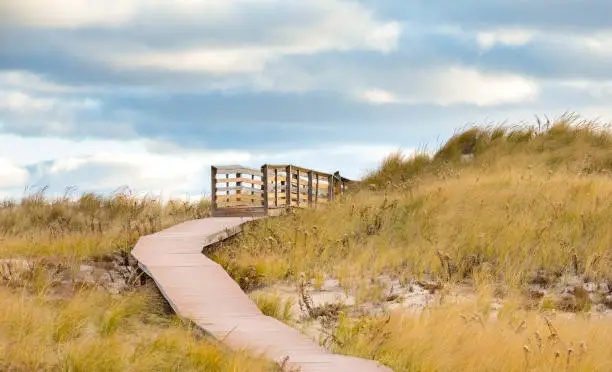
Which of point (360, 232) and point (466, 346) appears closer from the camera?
A: point (466, 346)

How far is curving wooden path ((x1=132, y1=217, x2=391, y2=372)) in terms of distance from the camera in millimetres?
7773

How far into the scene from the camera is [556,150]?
26.4 metres

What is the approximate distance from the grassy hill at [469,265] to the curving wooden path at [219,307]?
0.55m

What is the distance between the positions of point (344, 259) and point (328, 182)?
15182 mm

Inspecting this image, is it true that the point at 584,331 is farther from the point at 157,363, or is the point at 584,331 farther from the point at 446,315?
the point at 157,363

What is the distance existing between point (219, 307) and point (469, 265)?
4.88 meters

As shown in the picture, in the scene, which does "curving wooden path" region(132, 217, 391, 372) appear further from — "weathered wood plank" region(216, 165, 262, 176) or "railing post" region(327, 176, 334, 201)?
"railing post" region(327, 176, 334, 201)

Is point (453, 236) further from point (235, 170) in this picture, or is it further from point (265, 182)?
point (235, 170)

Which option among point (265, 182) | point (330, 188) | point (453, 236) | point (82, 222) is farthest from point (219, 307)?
point (330, 188)

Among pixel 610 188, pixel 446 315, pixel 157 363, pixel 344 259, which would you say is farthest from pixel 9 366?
pixel 610 188

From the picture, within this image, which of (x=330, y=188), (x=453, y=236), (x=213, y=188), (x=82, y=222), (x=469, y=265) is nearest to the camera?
(x=469, y=265)

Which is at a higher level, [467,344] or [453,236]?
[453,236]

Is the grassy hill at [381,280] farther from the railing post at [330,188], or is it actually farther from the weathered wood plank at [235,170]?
the railing post at [330,188]

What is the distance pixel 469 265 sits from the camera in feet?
44.8
